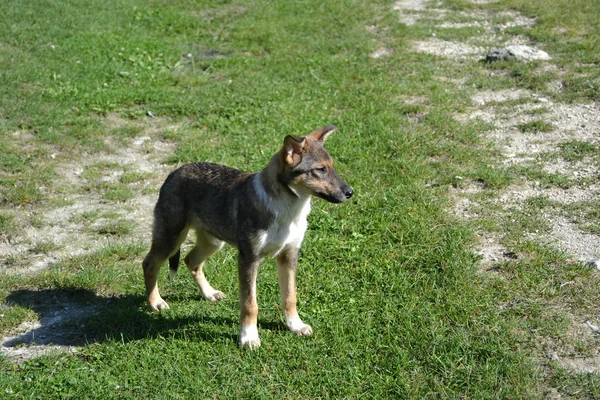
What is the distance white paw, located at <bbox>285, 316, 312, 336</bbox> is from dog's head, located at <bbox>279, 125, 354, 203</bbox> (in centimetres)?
114

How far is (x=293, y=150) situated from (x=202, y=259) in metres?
1.61

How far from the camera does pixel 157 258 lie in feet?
20.5

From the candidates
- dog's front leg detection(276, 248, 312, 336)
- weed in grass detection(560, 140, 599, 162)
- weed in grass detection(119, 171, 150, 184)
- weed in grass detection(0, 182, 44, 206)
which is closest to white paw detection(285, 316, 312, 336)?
dog's front leg detection(276, 248, 312, 336)

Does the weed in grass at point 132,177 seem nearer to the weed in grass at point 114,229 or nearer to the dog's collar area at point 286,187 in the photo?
the weed in grass at point 114,229

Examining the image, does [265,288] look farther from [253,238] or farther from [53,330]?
[53,330]

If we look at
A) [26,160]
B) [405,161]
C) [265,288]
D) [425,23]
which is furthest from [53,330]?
[425,23]

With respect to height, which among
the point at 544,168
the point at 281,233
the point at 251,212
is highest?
the point at 251,212

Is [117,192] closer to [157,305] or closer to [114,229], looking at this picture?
[114,229]

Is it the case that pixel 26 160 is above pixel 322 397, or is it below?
above

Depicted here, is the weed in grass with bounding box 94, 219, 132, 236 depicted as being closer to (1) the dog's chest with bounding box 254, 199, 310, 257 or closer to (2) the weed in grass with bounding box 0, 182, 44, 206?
(2) the weed in grass with bounding box 0, 182, 44, 206

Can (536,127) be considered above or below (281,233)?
below

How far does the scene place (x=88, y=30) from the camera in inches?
536

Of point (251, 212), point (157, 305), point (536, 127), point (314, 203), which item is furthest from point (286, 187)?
point (536, 127)

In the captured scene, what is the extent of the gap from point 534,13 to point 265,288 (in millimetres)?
9709
